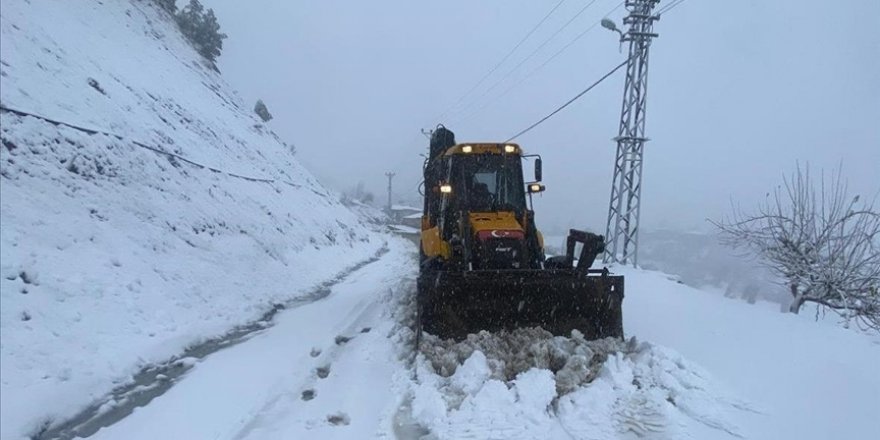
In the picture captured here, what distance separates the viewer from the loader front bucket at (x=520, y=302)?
6.80 meters

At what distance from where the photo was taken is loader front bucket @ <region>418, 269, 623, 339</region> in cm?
680

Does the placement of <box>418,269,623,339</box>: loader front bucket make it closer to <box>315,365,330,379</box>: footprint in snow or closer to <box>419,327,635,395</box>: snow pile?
<box>419,327,635,395</box>: snow pile

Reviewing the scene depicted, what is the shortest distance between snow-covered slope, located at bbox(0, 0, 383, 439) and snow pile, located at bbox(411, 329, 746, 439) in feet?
11.2

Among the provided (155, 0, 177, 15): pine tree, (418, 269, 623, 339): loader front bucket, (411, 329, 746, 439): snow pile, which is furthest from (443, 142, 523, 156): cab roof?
(155, 0, 177, 15): pine tree

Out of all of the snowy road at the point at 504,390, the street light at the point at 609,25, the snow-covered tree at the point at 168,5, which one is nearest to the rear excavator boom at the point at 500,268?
the snowy road at the point at 504,390

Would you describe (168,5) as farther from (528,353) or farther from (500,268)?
(528,353)

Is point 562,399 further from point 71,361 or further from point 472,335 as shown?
point 71,361

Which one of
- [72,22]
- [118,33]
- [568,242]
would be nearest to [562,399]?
[568,242]

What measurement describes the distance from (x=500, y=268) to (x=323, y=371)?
2.87 m

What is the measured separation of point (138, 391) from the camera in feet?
17.4

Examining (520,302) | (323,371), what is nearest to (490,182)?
(520,302)

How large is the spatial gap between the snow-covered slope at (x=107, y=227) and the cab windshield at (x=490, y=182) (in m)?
4.28

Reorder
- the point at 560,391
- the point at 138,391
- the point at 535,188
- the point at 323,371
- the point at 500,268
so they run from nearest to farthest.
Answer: the point at 560,391 → the point at 138,391 → the point at 323,371 → the point at 500,268 → the point at 535,188

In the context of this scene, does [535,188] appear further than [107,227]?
Yes
